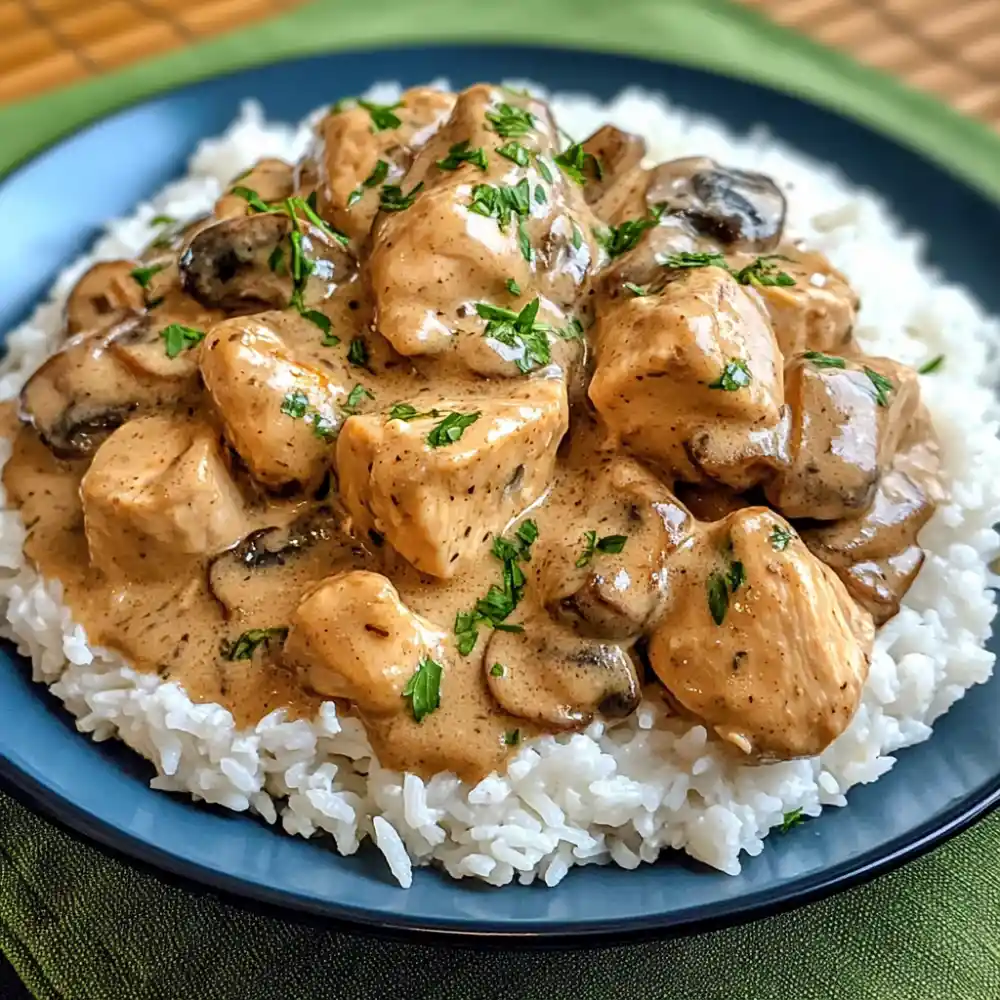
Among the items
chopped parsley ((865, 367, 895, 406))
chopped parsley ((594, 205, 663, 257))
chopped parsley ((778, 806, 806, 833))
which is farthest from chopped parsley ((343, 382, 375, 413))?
chopped parsley ((778, 806, 806, 833))

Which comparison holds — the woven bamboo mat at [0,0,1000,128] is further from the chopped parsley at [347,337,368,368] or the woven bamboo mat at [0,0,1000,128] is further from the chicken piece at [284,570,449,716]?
the chicken piece at [284,570,449,716]

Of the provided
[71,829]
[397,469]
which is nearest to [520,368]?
[397,469]

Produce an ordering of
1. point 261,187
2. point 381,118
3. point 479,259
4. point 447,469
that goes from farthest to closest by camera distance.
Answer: point 261,187 < point 381,118 < point 479,259 < point 447,469

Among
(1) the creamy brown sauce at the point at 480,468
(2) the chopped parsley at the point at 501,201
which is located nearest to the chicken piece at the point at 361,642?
(1) the creamy brown sauce at the point at 480,468

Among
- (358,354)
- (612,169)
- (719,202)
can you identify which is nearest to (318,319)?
(358,354)

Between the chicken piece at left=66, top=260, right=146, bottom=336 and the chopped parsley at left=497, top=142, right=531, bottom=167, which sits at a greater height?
the chopped parsley at left=497, top=142, right=531, bottom=167

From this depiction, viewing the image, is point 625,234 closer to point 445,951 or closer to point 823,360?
point 823,360

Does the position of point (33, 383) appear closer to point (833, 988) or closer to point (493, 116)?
point (493, 116)
